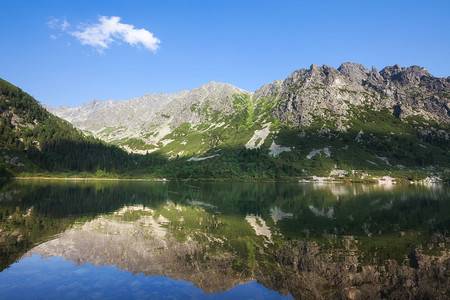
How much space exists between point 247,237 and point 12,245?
74.1 feet

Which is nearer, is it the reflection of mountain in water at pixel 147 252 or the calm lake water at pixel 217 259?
the calm lake water at pixel 217 259

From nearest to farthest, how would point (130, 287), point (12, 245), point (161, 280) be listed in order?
1. point (130, 287)
2. point (161, 280)
3. point (12, 245)

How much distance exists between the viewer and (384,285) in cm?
1747

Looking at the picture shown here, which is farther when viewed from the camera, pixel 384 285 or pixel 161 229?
pixel 161 229

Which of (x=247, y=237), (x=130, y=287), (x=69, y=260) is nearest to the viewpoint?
(x=130, y=287)

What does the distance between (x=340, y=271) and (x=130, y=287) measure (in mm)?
14992

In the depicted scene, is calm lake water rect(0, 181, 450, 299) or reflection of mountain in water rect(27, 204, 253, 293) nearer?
calm lake water rect(0, 181, 450, 299)

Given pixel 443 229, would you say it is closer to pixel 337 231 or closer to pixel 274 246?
pixel 337 231

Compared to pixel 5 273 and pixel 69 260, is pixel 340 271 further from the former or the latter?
pixel 5 273

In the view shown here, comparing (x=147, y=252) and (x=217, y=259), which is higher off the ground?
(x=217, y=259)

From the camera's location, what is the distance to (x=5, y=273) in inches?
696

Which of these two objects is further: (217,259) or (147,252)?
(147,252)

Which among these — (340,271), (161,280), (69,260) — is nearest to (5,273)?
(69,260)

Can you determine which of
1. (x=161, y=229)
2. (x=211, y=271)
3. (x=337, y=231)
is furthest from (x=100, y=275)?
(x=337, y=231)
